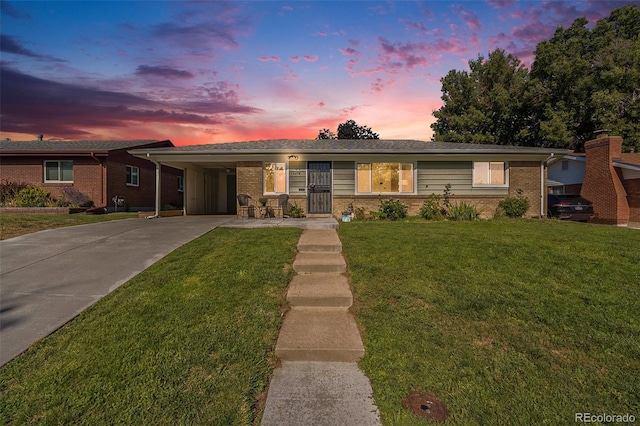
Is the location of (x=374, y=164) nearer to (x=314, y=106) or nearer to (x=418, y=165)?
(x=418, y=165)

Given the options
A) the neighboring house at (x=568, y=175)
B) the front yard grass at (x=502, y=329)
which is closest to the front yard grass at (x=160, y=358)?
the front yard grass at (x=502, y=329)

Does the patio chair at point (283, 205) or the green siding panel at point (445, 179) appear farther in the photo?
the green siding panel at point (445, 179)

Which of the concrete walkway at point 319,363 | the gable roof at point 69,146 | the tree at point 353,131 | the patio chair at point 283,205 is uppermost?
the tree at point 353,131

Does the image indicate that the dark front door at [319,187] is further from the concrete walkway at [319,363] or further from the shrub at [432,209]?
the concrete walkway at [319,363]

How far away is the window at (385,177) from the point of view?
1291 cm

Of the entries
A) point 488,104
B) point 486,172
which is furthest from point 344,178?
point 488,104

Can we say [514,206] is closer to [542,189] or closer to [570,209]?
[542,189]

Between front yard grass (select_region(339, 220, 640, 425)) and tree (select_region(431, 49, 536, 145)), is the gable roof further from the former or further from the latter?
tree (select_region(431, 49, 536, 145))

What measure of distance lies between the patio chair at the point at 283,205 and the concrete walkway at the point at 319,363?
7.52m

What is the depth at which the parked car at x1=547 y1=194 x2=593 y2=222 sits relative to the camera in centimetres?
1402

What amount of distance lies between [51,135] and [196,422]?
2953 cm

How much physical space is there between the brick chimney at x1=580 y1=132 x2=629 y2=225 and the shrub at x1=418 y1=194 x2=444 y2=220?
32.0 ft

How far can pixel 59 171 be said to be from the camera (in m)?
17.3

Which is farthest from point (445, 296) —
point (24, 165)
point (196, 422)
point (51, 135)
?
point (51, 135)
